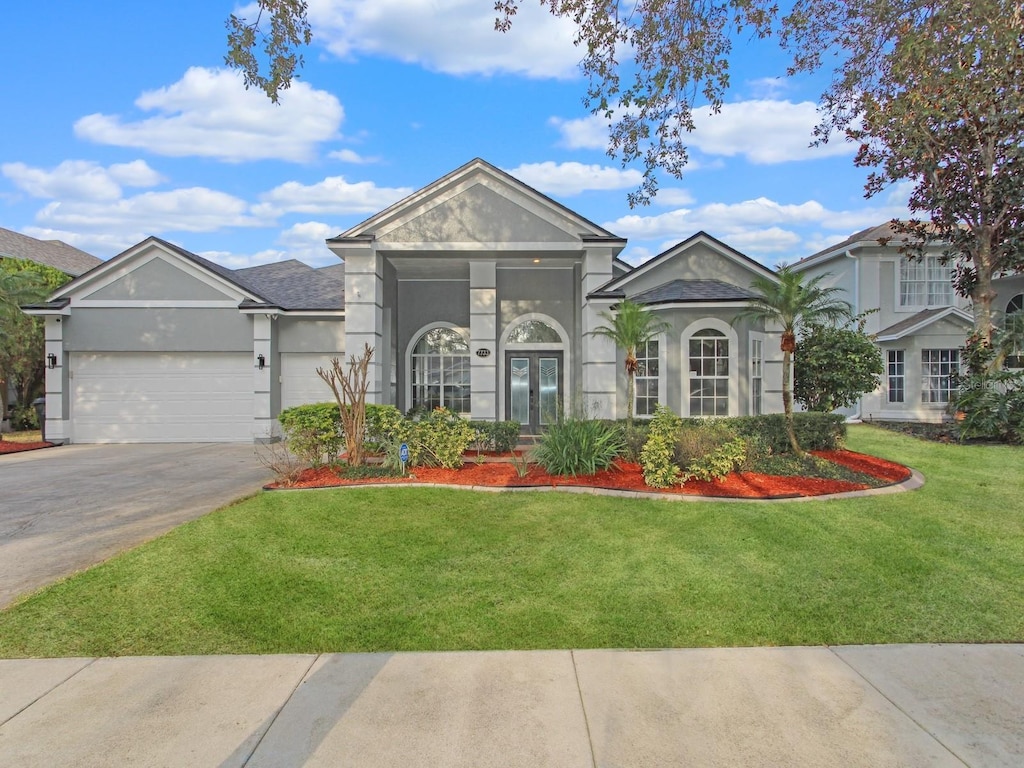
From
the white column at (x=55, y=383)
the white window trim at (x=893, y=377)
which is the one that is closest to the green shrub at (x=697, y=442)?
the white window trim at (x=893, y=377)

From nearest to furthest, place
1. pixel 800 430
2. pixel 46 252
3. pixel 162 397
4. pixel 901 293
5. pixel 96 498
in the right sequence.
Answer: pixel 96 498
pixel 800 430
pixel 162 397
pixel 901 293
pixel 46 252

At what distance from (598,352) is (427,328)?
205 inches

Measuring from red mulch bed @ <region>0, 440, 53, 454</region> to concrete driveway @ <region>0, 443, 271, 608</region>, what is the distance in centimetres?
36

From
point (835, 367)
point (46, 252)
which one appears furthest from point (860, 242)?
point (46, 252)

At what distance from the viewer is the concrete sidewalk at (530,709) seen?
115 inches

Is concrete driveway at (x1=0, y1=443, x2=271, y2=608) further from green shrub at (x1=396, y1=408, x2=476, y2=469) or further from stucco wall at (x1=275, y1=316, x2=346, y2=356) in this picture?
stucco wall at (x1=275, y1=316, x2=346, y2=356)

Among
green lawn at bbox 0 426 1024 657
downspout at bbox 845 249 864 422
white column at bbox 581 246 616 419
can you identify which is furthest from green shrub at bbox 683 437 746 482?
downspout at bbox 845 249 864 422

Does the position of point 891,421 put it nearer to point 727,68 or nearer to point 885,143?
point 885,143

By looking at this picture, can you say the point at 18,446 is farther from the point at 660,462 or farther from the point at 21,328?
the point at 660,462

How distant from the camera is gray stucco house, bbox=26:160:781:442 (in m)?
13.4

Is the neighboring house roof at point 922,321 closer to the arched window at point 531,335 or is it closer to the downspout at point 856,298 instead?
the downspout at point 856,298

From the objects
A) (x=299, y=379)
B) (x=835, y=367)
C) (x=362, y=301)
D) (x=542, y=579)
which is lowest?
(x=542, y=579)

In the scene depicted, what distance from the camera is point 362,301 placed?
13516mm

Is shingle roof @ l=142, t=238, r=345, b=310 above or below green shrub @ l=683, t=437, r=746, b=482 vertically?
above
